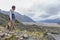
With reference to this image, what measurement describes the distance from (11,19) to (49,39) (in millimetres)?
2699

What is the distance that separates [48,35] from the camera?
15906 mm

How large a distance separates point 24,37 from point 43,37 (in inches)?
65.9

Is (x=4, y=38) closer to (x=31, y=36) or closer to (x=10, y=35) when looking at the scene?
(x=10, y=35)

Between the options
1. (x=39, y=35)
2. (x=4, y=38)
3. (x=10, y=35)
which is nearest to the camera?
(x=4, y=38)

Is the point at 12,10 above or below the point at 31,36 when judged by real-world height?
above

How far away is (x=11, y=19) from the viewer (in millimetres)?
14375

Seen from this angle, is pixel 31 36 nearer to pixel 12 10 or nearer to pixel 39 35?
pixel 39 35

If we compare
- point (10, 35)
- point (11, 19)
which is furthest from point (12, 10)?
point (10, 35)

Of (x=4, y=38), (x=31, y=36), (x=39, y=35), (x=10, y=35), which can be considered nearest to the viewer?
(x=4, y=38)

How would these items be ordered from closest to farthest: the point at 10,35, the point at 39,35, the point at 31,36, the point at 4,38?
the point at 4,38 → the point at 10,35 → the point at 31,36 → the point at 39,35

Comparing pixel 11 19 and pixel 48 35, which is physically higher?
pixel 11 19

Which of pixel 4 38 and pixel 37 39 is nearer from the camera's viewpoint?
pixel 4 38

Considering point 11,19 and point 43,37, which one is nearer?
point 11,19

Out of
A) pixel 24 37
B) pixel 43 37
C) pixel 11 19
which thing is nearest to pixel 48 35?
pixel 43 37
